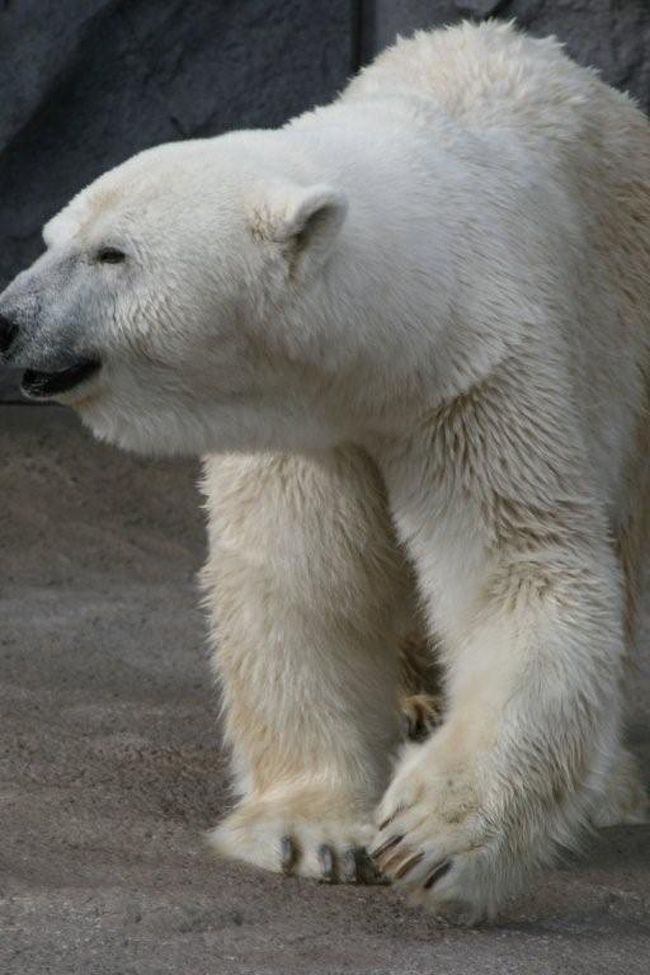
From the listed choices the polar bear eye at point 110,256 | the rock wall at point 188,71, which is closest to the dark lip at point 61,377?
the polar bear eye at point 110,256

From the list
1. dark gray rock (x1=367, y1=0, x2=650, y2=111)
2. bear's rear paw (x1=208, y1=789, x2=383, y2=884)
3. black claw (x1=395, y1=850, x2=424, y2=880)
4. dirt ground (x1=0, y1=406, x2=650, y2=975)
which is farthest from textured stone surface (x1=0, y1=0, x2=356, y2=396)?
black claw (x1=395, y1=850, x2=424, y2=880)

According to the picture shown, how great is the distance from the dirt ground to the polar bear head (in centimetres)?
73

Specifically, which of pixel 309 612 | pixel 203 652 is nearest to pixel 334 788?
pixel 309 612

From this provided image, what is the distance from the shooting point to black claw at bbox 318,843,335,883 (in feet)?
11.2

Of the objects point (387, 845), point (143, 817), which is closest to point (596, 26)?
point (143, 817)

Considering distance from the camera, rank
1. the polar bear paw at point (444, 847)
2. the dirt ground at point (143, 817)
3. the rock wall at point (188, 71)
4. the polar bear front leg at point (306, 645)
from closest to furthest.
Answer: the dirt ground at point (143, 817)
the polar bear paw at point (444, 847)
the polar bear front leg at point (306, 645)
the rock wall at point (188, 71)

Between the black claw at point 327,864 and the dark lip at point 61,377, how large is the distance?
0.89m

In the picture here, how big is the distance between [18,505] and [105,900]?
9.52 feet

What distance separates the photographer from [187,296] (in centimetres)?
306

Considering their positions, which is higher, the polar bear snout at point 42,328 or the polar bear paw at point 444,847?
the polar bear snout at point 42,328

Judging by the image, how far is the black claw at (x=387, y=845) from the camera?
123 inches

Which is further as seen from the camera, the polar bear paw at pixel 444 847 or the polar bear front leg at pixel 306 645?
the polar bear front leg at pixel 306 645

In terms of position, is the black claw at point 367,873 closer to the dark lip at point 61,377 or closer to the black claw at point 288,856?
the black claw at point 288,856

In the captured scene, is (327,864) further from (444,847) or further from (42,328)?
(42,328)
